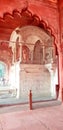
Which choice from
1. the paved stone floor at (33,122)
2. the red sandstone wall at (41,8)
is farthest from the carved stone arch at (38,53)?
the paved stone floor at (33,122)

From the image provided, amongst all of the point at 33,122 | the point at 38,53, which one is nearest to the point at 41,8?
the point at 33,122

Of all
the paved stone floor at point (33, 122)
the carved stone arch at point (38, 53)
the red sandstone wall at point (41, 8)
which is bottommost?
the paved stone floor at point (33, 122)

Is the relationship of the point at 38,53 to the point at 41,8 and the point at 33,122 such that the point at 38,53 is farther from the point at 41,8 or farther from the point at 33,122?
the point at 33,122

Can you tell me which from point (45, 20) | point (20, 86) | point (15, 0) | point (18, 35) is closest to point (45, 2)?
point (45, 20)

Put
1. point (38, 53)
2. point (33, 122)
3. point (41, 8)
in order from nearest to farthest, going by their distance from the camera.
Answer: point (33, 122), point (41, 8), point (38, 53)

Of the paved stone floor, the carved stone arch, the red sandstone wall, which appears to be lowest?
the paved stone floor

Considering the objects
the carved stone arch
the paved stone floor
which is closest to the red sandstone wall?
the paved stone floor

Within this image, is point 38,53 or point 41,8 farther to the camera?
point 38,53

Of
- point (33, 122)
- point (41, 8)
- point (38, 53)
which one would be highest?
point (41, 8)

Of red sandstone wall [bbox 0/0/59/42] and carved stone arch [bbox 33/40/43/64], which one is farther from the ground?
red sandstone wall [bbox 0/0/59/42]

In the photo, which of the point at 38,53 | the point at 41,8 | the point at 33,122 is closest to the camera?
the point at 33,122

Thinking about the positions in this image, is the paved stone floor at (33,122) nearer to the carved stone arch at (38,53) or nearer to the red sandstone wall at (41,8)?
the red sandstone wall at (41,8)

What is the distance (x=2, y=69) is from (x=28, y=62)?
6.70 metres

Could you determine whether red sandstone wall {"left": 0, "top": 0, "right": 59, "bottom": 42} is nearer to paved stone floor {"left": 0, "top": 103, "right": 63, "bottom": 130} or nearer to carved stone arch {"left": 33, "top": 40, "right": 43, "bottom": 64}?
paved stone floor {"left": 0, "top": 103, "right": 63, "bottom": 130}
